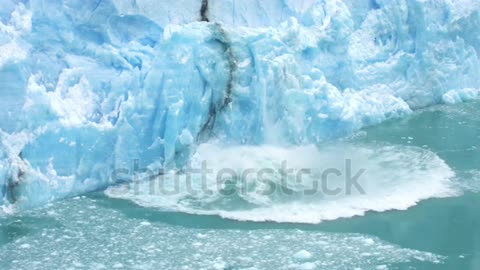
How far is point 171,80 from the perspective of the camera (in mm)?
5301

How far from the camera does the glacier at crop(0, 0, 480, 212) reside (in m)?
4.84

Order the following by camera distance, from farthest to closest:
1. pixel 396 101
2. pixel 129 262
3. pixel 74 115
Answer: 1. pixel 396 101
2. pixel 74 115
3. pixel 129 262

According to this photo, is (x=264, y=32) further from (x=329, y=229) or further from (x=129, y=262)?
(x=129, y=262)

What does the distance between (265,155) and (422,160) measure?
125 cm

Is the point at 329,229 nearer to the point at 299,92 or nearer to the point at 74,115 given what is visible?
the point at 299,92

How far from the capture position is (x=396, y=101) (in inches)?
264

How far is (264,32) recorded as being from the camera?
569 centimetres

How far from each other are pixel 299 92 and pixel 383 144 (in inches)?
35.1

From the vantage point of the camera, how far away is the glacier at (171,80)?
4836 mm

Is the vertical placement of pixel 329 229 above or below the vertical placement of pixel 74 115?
below

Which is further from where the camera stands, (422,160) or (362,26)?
(362,26)

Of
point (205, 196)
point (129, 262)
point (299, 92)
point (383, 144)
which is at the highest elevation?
point (299, 92)

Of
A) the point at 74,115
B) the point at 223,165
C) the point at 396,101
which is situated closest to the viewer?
the point at 74,115

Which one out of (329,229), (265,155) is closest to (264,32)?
(265,155)
